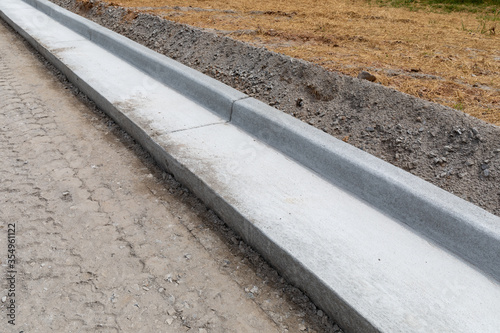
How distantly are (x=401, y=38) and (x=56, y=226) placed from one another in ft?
22.8

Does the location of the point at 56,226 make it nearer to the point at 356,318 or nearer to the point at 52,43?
the point at 356,318

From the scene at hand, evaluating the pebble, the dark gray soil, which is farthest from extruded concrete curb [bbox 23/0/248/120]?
the pebble

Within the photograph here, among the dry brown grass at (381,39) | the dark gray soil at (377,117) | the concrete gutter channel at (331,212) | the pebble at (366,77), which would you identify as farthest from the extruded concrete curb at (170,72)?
the dry brown grass at (381,39)

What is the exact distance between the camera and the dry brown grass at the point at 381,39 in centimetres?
482

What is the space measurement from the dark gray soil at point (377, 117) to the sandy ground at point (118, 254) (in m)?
1.63

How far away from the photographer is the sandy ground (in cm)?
236

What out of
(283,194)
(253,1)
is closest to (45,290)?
(283,194)

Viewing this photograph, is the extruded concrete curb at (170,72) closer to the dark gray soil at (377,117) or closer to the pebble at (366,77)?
the dark gray soil at (377,117)

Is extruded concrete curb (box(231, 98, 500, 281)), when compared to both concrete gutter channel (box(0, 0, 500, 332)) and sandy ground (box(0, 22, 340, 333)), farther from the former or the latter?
sandy ground (box(0, 22, 340, 333))

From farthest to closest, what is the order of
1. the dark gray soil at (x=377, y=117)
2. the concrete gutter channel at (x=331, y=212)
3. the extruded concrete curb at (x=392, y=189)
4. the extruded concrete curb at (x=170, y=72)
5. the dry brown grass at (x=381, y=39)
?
the dry brown grass at (x=381, y=39) → the extruded concrete curb at (x=170, y=72) → the dark gray soil at (x=377, y=117) → the extruded concrete curb at (x=392, y=189) → the concrete gutter channel at (x=331, y=212)

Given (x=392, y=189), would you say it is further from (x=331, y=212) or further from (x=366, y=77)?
(x=366, y=77)

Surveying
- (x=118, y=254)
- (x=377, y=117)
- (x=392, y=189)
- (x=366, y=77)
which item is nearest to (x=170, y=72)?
(x=366, y=77)

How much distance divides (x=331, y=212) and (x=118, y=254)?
156 centimetres

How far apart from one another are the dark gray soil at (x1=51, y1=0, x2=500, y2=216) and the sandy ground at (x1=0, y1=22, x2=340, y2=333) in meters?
1.63
